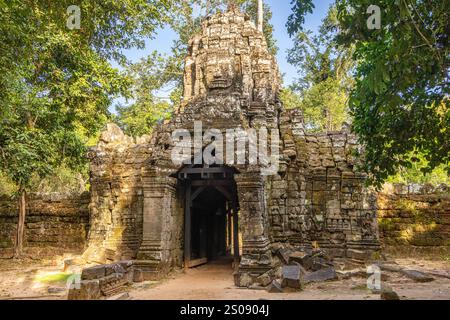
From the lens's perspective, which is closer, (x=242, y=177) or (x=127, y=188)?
(x=242, y=177)

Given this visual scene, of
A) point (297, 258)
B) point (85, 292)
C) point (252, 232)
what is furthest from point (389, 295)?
point (85, 292)

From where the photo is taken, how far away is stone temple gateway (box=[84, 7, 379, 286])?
27.5ft

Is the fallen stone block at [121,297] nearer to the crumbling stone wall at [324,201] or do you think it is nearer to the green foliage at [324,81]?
the crumbling stone wall at [324,201]

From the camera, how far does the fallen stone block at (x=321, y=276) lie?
7582 millimetres

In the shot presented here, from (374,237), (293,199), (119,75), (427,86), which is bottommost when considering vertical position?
(374,237)

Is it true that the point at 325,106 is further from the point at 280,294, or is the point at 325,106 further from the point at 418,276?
the point at 280,294

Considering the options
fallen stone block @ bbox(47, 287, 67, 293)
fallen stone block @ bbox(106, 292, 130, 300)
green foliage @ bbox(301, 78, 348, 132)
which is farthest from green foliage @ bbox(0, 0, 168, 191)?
green foliage @ bbox(301, 78, 348, 132)

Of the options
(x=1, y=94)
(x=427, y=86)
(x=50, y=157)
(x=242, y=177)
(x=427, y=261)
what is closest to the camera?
(x=427, y=86)

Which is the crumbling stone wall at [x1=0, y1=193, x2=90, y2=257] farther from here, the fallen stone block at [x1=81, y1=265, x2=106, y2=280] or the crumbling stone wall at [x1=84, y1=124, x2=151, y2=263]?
the fallen stone block at [x1=81, y1=265, x2=106, y2=280]

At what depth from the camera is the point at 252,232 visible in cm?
805

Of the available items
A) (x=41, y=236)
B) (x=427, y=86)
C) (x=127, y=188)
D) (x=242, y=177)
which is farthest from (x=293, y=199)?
(x=41, y=236)

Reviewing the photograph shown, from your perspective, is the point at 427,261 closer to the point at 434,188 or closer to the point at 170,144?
the point at 434,188

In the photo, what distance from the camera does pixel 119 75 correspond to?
12.6 metres
